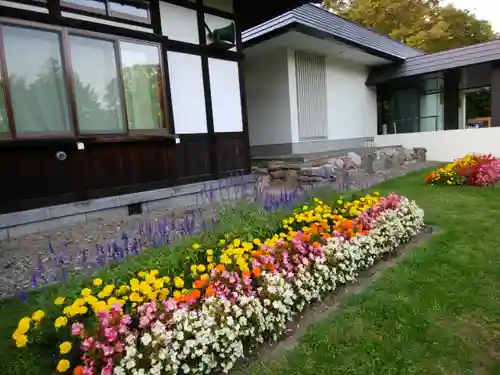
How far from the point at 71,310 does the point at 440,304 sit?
2315 mm

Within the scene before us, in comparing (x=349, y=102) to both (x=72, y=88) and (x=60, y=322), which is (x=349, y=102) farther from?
(x=60, y=322)

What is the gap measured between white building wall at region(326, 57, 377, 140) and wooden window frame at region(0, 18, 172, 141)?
258 inches

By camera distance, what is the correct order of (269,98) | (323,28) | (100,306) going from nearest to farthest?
(100,306) → (323,28) → (269,98)

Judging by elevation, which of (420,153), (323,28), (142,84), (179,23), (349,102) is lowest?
(420,153)

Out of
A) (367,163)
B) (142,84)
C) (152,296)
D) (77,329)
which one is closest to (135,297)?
(152,296)

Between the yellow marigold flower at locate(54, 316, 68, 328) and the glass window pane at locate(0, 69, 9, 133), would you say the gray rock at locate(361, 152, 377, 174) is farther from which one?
the yellow marigold flower at locate(54, 316, 68, 328)

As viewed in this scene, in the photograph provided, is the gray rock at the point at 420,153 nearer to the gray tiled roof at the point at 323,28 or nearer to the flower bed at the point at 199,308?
the gray tiled roof at the point at 323,28

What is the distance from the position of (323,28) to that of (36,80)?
654cm

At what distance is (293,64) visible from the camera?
9508 millimetres

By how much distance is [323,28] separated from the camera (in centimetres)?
856

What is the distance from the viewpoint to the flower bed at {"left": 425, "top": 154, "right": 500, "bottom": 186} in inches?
268

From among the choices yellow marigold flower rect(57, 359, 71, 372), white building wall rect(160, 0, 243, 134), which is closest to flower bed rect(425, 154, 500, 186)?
white building wall rect(160, 0, 243, 134)

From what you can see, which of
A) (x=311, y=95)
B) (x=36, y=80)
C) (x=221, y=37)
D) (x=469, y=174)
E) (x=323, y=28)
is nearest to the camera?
(x=36, y=80)

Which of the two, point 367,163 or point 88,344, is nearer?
point 88,344
